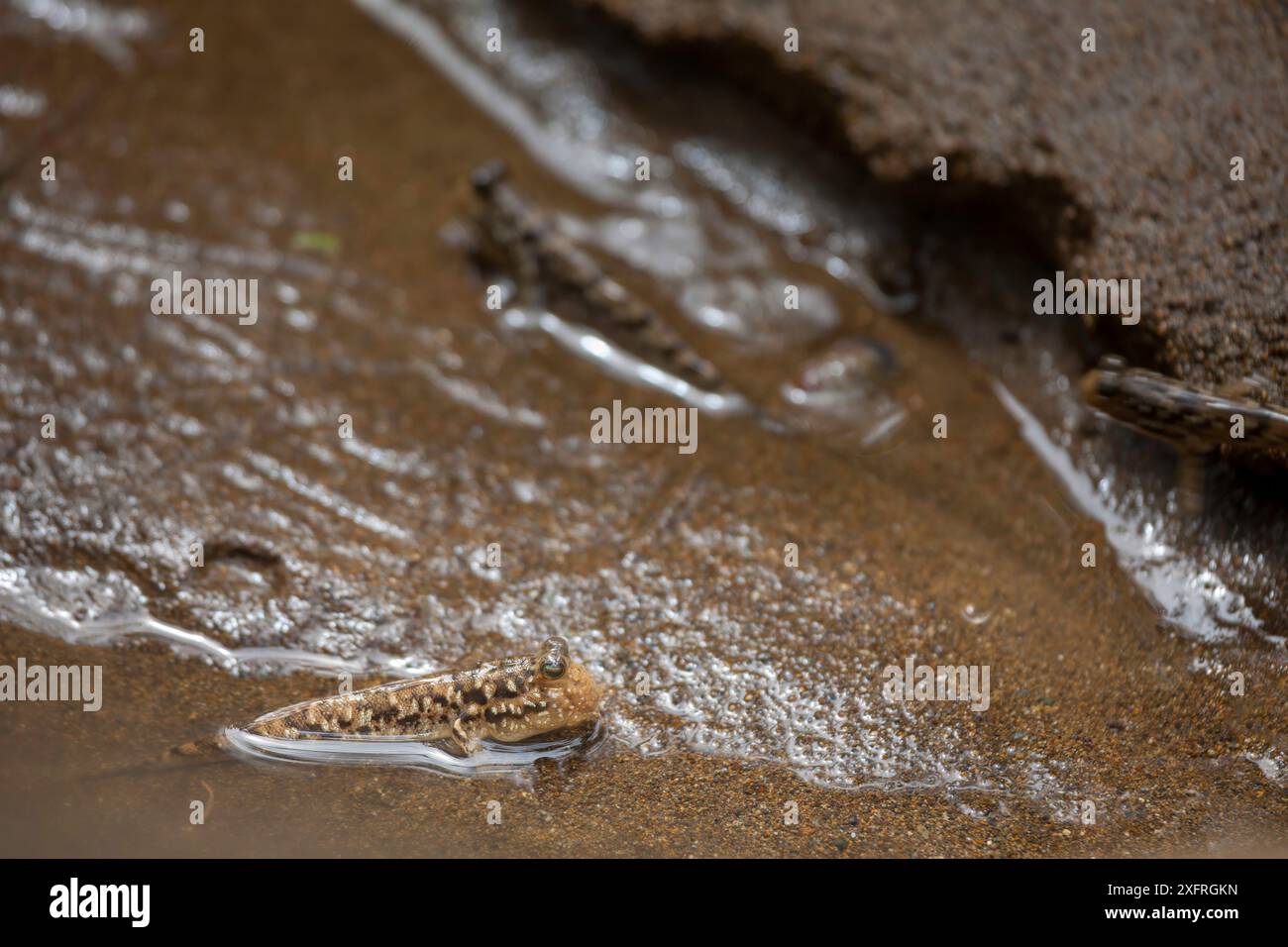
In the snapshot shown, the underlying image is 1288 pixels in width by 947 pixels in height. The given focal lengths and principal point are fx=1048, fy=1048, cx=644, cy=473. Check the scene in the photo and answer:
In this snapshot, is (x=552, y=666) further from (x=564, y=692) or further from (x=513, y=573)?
(x=513, y=573)

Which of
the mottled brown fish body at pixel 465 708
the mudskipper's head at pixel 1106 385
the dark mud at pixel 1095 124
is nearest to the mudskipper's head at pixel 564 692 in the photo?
the mottled brown fish body at pixel 465 708

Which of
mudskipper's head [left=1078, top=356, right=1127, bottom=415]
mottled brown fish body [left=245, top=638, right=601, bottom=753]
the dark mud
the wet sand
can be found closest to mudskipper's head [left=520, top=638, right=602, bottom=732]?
mottled brown fish body [left=245, top=638, right=601, bottom=753]

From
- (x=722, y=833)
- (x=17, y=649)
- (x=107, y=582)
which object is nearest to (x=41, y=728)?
(x=17, y=649)

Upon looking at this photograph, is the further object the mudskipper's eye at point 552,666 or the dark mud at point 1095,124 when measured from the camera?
the dark mud at point 1095,124

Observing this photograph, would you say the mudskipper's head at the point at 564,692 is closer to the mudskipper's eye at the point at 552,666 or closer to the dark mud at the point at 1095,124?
the mudskipper's eye at the point at 552,666

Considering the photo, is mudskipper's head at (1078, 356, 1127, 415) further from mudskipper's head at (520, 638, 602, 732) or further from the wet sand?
mudskipper's head at (520, 638, 602, 732)

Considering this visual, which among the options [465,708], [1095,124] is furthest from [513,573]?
[1095,124]
